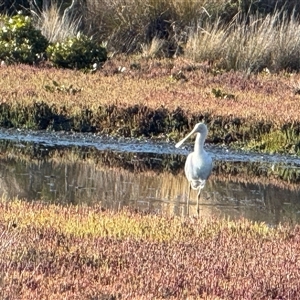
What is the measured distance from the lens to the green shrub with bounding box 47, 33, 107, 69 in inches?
890

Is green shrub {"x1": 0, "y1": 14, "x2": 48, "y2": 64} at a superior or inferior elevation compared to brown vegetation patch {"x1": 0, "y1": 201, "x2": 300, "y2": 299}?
inferior

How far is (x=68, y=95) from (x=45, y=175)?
5174mm

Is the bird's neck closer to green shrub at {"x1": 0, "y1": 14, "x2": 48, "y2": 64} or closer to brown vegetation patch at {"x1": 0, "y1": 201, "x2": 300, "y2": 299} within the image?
brown vegetation patch at {"x1": 0, "y1": 201, "x2": 300, "y2": 299}

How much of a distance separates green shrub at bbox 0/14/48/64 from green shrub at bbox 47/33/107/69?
413 mm

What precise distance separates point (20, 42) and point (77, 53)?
1.35 m

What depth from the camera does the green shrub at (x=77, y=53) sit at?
22.6 m

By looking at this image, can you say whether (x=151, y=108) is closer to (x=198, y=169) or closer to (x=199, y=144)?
(x=199, y=144)

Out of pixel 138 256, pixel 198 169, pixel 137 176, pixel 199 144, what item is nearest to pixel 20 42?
pixel 137 176

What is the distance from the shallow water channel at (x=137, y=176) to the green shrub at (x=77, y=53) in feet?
17.5

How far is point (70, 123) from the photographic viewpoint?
17906 millimetres

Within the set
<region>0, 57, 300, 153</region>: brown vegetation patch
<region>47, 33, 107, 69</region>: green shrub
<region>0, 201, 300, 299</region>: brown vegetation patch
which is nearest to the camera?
<region>0, 201, 300, 299</region>: brown vegetation patch

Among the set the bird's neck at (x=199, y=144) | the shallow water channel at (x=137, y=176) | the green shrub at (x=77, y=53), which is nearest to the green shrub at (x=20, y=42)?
the green shrub at (x=77, y=53)

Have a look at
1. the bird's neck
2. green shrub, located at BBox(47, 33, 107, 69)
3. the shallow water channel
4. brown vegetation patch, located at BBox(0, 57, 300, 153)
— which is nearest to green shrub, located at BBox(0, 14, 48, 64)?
green shrub, located at BBox(47, 33, 107, 69)

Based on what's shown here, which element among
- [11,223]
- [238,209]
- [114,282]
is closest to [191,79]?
[238,209]
